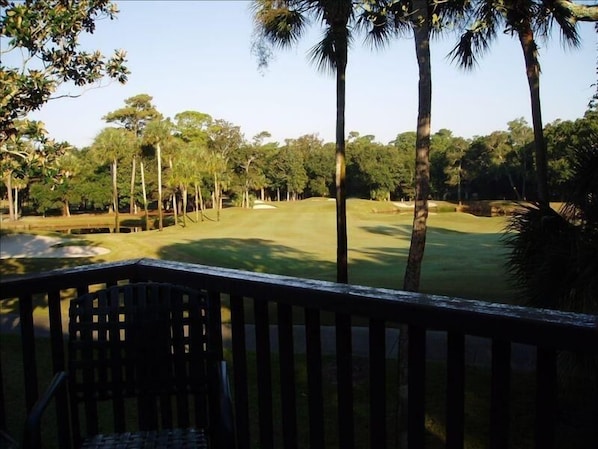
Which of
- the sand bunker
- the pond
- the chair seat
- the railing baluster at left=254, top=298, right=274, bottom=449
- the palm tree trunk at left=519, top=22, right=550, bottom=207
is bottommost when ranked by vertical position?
the pond

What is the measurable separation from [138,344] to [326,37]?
11.4m

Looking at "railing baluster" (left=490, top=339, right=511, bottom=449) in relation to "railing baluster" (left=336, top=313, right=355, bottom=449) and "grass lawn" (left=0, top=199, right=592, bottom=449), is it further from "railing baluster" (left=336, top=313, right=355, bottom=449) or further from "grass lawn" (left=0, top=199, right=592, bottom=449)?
A: "grass lawn" (left=0, top=199, right=592, bottom=449)

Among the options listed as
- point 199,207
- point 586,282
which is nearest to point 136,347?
point 586,282

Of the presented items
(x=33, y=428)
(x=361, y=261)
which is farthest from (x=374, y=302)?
(x=361, y=261)

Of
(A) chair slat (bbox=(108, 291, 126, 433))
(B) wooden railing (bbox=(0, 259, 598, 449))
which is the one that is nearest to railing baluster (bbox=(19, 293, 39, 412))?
(B) wooden railing (bbox=(0, 259, 598, 449))

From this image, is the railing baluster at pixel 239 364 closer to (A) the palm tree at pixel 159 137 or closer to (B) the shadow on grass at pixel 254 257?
(B) the shadow on grass at pixel 254 257

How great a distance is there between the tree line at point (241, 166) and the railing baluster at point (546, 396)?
3851 centimetres

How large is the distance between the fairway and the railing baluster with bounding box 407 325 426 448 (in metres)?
5.88

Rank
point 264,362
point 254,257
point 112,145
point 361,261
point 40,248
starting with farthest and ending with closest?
point 112,145, point 40,248, point 254,257, point 361,261, point 264,362

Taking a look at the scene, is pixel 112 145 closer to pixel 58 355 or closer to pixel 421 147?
pixel 421 147

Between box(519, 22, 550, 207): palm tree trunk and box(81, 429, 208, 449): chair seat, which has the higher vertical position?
box(519, 22, 550, 207): palm tree trunk

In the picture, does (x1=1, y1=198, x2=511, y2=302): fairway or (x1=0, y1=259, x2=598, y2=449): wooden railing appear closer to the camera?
(x1=0, y1=259, x2=598, y2=449): wooden railing

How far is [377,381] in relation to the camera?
→ 65.8 inches

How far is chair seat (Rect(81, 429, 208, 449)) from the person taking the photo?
1.77 meters
